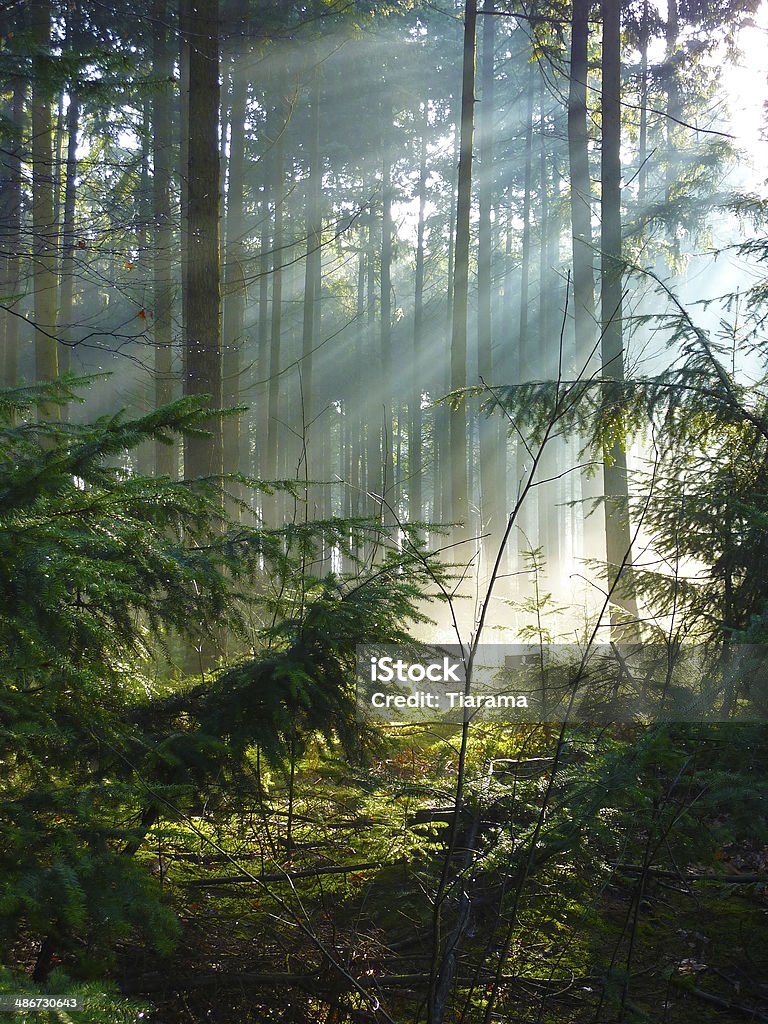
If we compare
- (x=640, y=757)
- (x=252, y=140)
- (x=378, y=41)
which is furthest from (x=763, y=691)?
(x=378, y=41)

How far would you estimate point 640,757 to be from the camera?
2.62m

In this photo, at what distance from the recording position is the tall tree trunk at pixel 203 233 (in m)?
7.22

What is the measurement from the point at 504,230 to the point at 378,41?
849 centimetres

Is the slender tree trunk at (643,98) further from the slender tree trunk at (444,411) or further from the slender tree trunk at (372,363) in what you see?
the slender tree trunk at (372,363)

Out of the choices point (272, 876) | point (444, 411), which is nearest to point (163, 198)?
point (272, 876)

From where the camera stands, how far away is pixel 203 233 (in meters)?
7.27

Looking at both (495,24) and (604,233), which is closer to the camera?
(604,233)

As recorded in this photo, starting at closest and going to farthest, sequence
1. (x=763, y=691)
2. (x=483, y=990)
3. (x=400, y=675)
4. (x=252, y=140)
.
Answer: (x=483, y=990) < (x=763, y=691) < (x=400, y=675) < (x=252, y=140)

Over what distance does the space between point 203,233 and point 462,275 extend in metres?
7.07

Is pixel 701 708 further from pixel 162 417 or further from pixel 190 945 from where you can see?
pixel 162 417

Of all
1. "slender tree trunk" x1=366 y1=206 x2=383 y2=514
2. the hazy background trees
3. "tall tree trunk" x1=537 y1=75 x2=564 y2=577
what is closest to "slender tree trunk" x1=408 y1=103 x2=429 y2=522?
A: the hazy background trees

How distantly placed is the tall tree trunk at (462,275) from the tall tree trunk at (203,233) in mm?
5901

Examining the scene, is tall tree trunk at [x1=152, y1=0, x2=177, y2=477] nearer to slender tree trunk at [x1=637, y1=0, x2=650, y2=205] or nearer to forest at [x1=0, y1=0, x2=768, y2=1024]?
forest at [x1=0, y1=0, x2=768, y2=1024]

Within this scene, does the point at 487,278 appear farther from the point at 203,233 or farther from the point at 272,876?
the point at 272,876
